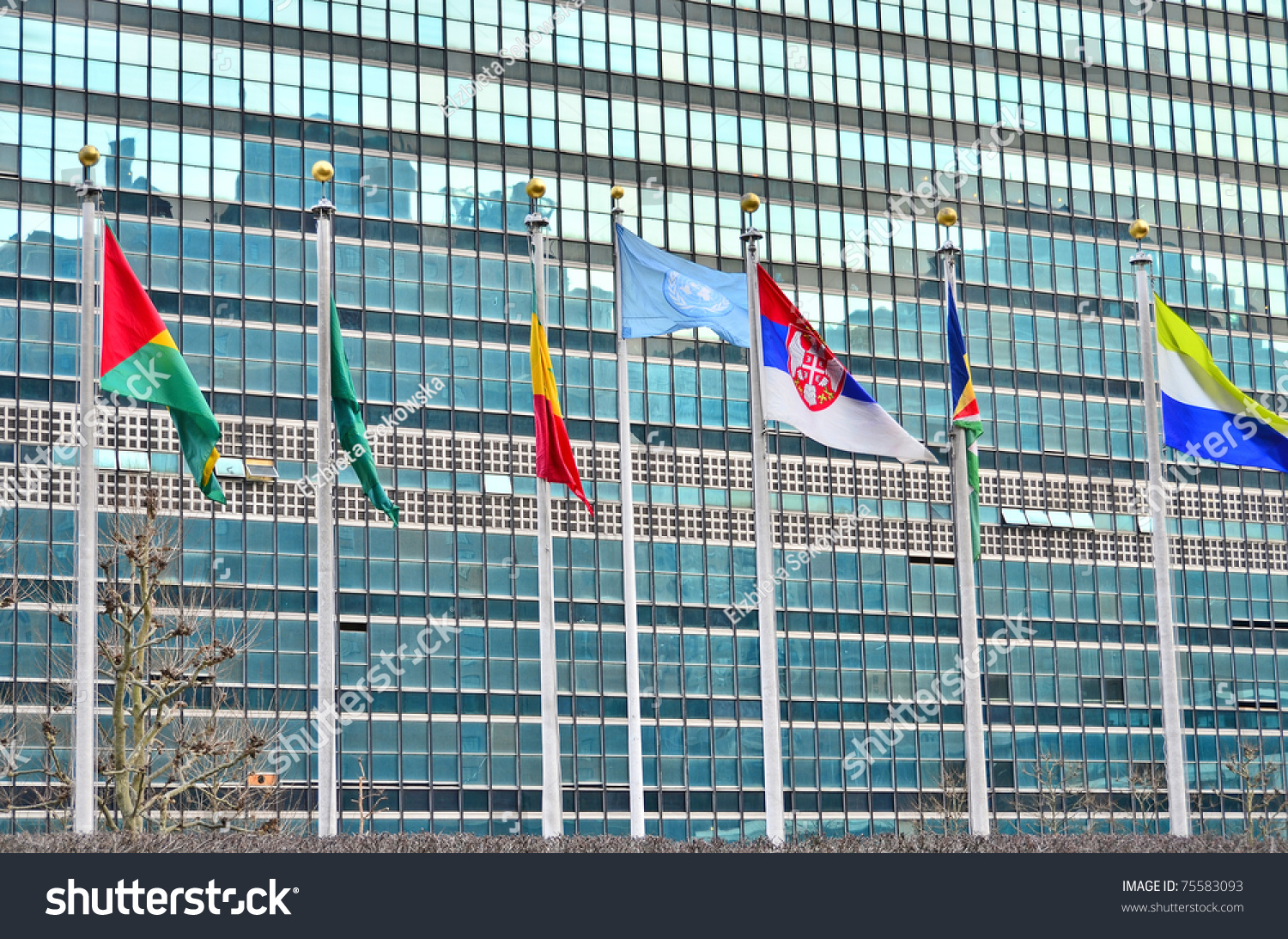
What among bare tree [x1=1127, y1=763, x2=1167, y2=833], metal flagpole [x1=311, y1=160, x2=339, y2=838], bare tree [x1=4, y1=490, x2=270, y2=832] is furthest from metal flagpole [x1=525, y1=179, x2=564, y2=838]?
bare tree [x1=1127, y1=763, x2=1167, y2=833]

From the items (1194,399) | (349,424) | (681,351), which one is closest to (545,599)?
(349,424)

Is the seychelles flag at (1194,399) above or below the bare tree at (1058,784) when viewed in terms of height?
above

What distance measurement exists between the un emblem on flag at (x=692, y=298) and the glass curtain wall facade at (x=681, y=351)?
105ft

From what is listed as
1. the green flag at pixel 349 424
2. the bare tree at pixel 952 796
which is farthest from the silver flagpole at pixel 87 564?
the bare tree at pixel 952 796

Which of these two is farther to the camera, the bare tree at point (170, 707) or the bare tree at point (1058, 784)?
the bare tree at point (1058, 784)

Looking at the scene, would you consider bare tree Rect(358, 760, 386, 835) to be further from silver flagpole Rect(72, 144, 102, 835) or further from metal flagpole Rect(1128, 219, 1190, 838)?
silver flagpole Rect(72, 144, 102, 835)

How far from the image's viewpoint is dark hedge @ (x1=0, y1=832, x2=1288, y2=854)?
92.5 ft

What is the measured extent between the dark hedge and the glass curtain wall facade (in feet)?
110

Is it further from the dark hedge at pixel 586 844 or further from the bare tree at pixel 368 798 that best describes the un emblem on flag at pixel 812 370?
the bare tree at pixel 368 798

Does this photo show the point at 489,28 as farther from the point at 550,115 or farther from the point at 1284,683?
the point at 1284,683

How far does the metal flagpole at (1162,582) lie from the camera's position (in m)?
39.0

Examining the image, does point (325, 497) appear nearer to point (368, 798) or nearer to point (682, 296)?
point (682, 296)

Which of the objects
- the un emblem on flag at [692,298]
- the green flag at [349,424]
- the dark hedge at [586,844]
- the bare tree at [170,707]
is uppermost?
the un emblem on flag at [692,298]
